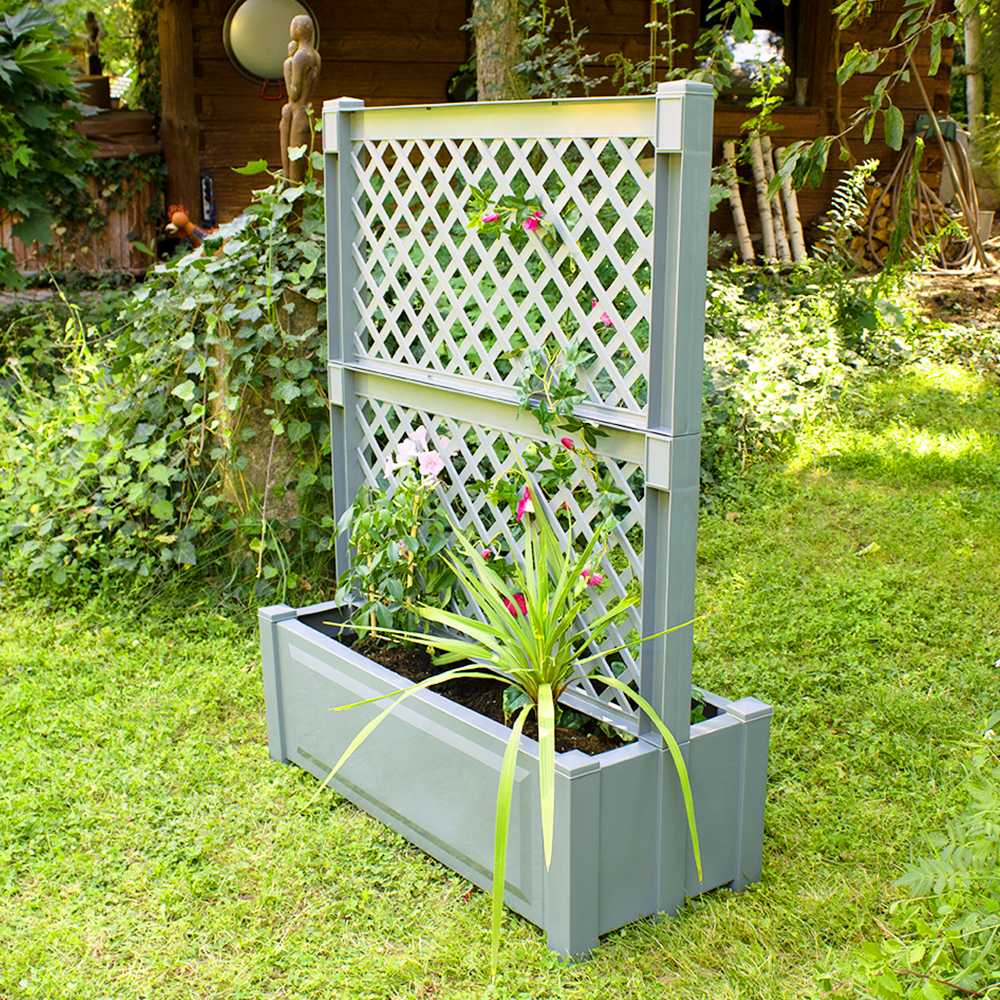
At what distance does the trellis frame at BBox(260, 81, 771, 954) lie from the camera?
101 inches

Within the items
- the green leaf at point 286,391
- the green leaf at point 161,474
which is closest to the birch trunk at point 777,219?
the green leaf at point 286,391

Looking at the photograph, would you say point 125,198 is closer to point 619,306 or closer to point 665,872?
point 619,306

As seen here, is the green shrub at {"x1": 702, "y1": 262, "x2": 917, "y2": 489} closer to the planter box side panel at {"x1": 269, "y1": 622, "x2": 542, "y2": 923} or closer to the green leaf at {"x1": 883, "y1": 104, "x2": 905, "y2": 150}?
the green leaf at {"x1": 883, "y1": 104, "x2": 905, "y2": 150}

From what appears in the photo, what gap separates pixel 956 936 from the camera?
7.25 feet

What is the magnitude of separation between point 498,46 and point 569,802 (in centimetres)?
444

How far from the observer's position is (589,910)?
272 centimetres

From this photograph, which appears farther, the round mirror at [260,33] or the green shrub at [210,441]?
the round mirror at [260,33]

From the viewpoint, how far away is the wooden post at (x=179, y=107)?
862 centimetres

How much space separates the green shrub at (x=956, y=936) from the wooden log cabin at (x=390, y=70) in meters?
7.15

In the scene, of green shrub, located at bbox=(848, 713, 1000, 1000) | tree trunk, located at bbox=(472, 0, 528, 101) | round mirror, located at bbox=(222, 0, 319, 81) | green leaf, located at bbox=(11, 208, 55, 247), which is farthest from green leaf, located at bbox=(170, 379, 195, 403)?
round mirror, located at bbox=(222, 0, 319, 81)

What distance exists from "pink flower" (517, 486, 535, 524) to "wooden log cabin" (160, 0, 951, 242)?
20.9ft

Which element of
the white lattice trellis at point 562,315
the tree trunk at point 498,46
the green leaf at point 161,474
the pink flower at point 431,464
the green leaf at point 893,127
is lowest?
the green leaf at point 161,474

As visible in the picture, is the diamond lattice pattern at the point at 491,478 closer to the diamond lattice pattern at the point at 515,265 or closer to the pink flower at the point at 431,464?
the pink flower at the point at 431,464

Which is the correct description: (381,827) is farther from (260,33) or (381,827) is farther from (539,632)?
(260,33)
